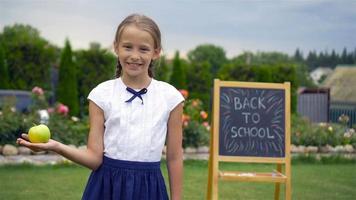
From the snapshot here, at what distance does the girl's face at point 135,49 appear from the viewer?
2422mm

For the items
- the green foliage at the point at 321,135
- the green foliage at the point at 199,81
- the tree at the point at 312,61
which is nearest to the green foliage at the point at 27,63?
the green foliage at the point at 199,81

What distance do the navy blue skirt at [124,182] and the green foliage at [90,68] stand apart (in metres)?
13.1

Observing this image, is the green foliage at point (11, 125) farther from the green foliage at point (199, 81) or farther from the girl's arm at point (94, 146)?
the green foliage at point (199, 81)

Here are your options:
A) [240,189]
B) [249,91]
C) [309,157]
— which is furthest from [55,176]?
[309,157]

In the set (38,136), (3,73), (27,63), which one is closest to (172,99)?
(38,136)

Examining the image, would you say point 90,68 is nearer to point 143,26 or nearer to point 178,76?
point 178,76

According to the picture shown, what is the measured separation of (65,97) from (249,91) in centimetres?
977

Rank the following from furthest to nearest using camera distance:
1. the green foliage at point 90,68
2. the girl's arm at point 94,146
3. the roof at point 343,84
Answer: the roof at point 343,84 → the green foliage at point 90,68 → the girl's arm at point 94,146

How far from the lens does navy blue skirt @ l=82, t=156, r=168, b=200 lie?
2.46 metres

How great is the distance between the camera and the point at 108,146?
2.48 meters

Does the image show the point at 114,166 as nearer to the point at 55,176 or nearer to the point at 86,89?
the point at 55,176

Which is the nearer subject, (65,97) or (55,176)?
(55,176)

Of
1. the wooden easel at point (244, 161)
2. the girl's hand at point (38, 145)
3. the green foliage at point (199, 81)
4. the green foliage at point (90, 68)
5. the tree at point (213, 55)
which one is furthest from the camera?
the tree at point (213, 55)

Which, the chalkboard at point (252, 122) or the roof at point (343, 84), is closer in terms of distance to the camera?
the chalkboard at point (252, 122)
